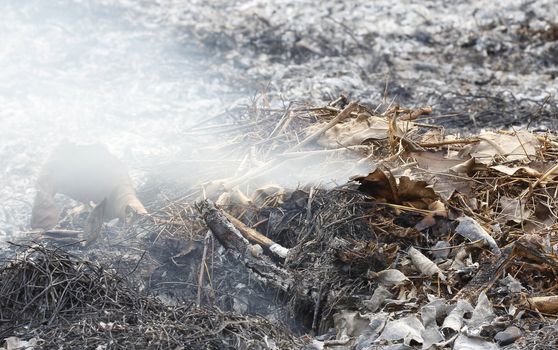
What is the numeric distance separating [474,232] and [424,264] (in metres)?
0.28

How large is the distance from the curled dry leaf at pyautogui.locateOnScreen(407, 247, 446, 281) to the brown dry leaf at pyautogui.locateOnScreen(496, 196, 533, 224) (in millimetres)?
464

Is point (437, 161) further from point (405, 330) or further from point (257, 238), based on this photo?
point (405, 330)

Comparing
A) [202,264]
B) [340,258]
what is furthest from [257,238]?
[340,258]

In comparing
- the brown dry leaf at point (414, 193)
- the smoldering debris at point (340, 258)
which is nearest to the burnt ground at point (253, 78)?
the smoldering debris at point (340, 258)

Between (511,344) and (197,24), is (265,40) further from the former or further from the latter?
(511,344)

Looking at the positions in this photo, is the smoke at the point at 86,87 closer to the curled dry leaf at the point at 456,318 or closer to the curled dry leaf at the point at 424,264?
the curled dry leaf at the point at 424,264

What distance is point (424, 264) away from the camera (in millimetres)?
3400

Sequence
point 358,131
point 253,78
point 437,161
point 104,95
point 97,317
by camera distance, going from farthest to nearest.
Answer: point 253,78
point 104,95
point 358,131
point 437,161
point 97,317

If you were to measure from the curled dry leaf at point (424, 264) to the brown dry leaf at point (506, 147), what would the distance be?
2.53 ft

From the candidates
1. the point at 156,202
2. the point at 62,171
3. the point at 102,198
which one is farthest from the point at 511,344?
the point at 62,171

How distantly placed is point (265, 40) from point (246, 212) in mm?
4003

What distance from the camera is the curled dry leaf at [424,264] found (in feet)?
10.9

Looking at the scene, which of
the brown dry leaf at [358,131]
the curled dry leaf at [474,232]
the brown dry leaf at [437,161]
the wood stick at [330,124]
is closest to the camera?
the curled dry leaf at [474,232]

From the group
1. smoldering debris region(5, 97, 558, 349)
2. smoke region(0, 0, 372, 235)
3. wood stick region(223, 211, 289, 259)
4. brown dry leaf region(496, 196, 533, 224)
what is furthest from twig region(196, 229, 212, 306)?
brown dry leaf region(496, 196, 533, 224)
